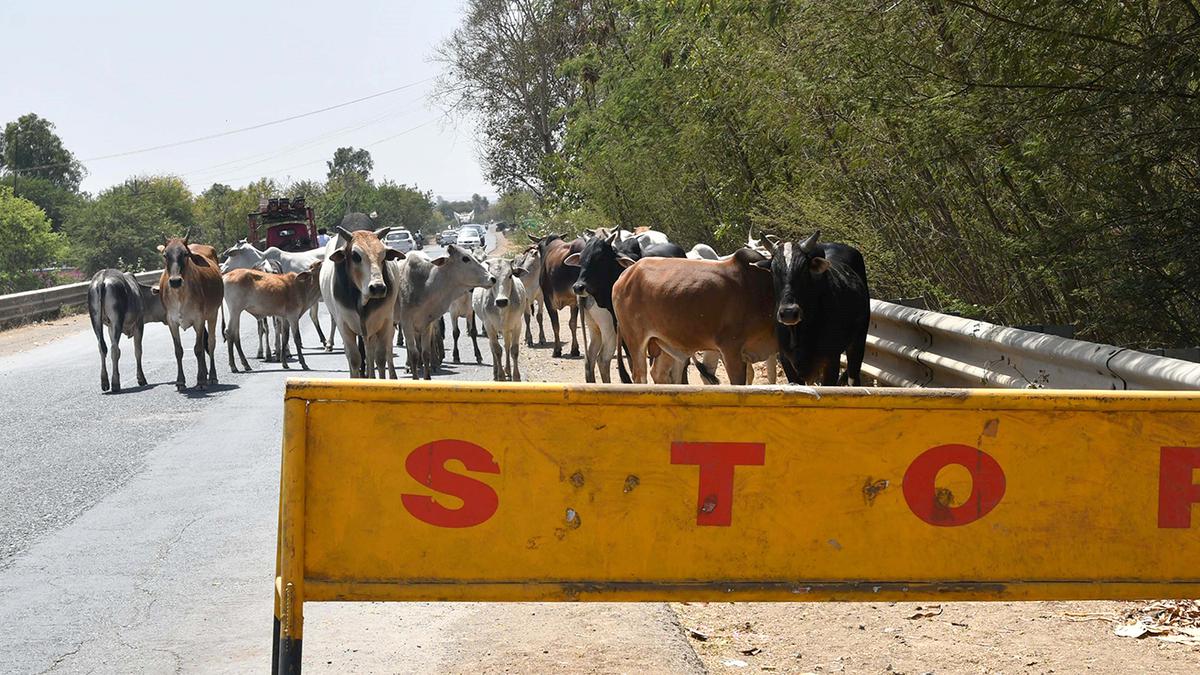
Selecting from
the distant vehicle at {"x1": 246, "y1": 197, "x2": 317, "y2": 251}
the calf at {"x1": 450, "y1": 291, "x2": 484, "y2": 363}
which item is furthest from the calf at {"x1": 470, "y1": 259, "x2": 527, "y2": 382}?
the distant vehicle at {"x1": 246, "y1": 197, "x2": 317, "y2": 251}

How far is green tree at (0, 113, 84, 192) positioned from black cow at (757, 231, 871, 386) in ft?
318

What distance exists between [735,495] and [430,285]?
44.2ft

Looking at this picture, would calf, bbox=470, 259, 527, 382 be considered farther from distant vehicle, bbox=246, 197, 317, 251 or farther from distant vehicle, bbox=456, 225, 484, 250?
distant vehicle, bbox=456, 225, 484, 250

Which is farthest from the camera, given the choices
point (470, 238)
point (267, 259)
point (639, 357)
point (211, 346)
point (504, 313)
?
point (470, 238)

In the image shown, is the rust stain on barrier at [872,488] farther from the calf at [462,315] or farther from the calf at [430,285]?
the calf at [462,315]

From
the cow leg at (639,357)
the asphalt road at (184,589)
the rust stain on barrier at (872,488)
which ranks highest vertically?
the rust stain on barrier at (872,488)

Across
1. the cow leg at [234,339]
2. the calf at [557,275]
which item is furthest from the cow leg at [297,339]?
the calf at [557,275]

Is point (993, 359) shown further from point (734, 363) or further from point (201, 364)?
point (201, 364)

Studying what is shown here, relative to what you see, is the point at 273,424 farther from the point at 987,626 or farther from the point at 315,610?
the point at 987,626

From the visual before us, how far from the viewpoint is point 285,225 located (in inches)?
2031

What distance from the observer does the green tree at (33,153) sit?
98.7 metres

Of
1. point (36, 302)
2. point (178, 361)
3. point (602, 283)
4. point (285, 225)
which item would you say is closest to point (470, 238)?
point (285, 225)

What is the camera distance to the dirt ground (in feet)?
19.1

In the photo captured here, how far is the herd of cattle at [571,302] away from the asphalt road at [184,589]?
265cm
